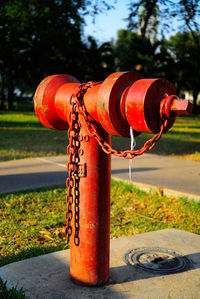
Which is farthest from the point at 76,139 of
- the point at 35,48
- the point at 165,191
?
the point at 35,48

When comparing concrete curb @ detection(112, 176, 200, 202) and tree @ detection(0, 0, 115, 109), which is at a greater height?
tree @ detection(0, 0, 115, 109)

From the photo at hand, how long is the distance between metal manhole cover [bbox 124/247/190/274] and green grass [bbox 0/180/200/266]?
83 cm

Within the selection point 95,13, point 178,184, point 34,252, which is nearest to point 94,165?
point 34,252

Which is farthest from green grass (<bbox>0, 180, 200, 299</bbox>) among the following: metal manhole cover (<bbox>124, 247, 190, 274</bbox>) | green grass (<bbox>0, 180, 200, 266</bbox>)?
metal manhole cover (<bbox>124, 247, 190, 274</bbox>)

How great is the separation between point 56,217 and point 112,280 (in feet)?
6.23

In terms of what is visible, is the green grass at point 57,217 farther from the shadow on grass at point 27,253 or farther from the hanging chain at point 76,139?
the hanging chain at point 76,139

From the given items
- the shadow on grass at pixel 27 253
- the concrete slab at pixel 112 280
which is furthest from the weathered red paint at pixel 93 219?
the shadow on grass at pixel 27 253

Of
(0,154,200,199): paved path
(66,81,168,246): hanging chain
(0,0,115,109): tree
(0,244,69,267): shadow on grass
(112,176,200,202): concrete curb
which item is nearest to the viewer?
(66,81,168,246): hanging chain

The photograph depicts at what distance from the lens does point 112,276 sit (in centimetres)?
238

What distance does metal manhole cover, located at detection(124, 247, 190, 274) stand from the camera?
2527mm

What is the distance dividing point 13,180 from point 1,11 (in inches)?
860

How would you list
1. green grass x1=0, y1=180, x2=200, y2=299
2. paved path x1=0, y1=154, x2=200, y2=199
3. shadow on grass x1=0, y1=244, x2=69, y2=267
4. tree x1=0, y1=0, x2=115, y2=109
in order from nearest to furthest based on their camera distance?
shadow on grass x1=0, y1=244, x2=69, y2=267 → green grass x1=0, y1=180, x2=200, y2=299 → paved path x1=0, y1=154, x2=200, y2=199 → tree x1=0, y1=0, x2=115, y2=109

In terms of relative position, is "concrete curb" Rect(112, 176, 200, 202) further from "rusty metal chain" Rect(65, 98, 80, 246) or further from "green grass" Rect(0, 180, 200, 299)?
"rusty metal chain" Rect(65, 98, 80, 246)

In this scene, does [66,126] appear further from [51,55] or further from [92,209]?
[51,55]
